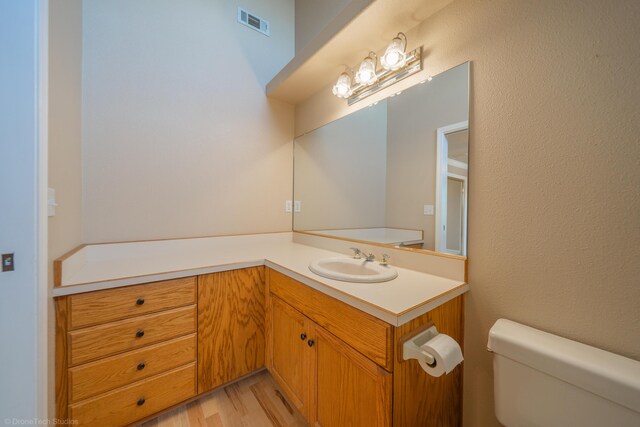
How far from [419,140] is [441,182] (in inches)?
11.4

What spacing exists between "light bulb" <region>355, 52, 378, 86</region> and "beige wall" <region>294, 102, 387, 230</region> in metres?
0.15

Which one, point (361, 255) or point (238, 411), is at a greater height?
point (361, 255)

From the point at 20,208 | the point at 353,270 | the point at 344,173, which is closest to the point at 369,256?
the point at 353,270

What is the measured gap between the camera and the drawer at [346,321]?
763 millimetres

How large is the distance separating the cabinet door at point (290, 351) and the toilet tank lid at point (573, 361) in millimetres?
797

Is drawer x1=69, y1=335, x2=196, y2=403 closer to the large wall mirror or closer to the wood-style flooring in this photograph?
Answer: the wood-style flooring

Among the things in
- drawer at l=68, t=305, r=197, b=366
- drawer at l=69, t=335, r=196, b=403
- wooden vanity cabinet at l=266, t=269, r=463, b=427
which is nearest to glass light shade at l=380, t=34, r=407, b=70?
wooden vanity cabinet at l=266, t=269, r=463, b=427

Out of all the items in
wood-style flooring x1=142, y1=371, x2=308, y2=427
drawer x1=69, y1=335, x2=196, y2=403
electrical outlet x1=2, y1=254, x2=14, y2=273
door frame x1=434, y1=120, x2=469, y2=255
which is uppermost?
door frame x1=434, y1=120, x2=469, y2=255

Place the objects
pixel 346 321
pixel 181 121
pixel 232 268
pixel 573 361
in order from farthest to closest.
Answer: pixel 181 121 < pixel 232 268 < pixel 346 321 < pixel 573 361

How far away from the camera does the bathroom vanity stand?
2.72ft

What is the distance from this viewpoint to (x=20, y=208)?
2.62 ft

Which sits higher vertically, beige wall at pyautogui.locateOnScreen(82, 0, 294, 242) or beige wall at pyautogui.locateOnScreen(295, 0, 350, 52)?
beige wall at pyautogui.locateOnScreen(295, 0, 350, 52)

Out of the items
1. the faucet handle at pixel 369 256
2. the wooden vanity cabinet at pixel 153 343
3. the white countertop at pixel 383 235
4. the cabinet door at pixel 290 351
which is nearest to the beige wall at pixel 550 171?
the white countertop at pixel 383 235

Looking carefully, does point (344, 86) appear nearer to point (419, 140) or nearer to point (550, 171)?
point (419, 140)
